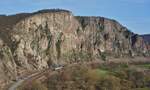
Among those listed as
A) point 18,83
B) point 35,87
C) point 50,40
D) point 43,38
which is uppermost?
point 43,38

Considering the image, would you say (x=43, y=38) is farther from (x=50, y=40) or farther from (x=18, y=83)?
(x=18, y=83)

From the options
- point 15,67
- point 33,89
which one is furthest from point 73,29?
point 33,89

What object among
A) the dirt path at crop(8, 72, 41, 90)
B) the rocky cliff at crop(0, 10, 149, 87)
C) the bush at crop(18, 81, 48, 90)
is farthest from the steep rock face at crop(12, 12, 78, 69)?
the bush at crop(18, 81, 48, 90)

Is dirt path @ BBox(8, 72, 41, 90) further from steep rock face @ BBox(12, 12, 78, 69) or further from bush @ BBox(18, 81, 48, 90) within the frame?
steep rock face @ BBox(12, 12, 78, 69)

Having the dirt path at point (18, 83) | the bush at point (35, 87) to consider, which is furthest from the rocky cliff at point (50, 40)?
the bush at point (35, 87)

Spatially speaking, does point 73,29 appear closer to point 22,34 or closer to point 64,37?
point 64,37

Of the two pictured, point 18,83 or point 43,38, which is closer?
point 18,83

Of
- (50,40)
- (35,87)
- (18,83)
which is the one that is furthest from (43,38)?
(35,87)

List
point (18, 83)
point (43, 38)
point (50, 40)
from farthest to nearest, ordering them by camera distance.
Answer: point (50, 40) < point (43, 38) < point (18, 83)

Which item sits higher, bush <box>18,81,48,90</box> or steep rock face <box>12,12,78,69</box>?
steep rock face <box>12,12,78,69</box>
